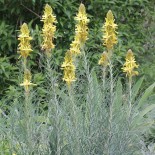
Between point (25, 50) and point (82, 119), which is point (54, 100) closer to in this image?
point (25, 50)

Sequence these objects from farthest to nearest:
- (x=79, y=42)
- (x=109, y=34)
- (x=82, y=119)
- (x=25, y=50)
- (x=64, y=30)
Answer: (x=64, y=30)
(x=82, y=119)
(x=79, y=42)
(x=109, y=34)
(x=25, y=50)

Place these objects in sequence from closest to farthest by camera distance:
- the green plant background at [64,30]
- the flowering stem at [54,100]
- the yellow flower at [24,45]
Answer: the yellow flower at [24,45]
the flowering stem at [54,100]
the green plant background at [64,30]

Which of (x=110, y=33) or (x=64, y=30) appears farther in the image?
(x=64, y=30)

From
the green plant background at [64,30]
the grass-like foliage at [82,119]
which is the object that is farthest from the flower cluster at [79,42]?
the green plant background at [64,30]

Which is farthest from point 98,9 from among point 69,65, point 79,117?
point 69,65

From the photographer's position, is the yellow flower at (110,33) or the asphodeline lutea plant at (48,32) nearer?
the asphodeline lutea plant at (48,32)

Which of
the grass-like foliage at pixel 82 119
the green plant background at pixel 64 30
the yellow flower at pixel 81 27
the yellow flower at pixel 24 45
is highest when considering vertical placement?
the green plant background at pixel 64 30

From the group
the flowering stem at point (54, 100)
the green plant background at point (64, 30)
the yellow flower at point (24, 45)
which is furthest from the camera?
the green plant background at point (64, 30)

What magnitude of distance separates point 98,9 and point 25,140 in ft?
9.71

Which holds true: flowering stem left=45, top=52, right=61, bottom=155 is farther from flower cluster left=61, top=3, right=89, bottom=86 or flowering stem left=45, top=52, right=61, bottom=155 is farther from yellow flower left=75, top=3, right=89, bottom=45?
yellow flower left=75, top=3, right=89, bottom=45

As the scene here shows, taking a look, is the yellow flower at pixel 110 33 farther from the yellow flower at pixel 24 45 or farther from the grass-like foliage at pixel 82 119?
the yellow flower at pixel 24 45

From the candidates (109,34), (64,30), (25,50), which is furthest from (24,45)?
(64,30)

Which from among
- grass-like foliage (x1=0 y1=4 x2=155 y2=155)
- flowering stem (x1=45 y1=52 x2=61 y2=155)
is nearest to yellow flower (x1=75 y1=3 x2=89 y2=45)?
grass-like foliage (x1=0 y1=4 x2=155 y2=155)

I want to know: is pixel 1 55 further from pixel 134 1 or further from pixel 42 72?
pixel 134 1
